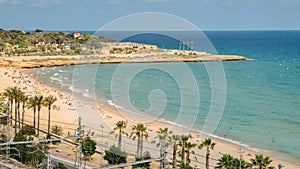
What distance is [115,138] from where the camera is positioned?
30.2 m

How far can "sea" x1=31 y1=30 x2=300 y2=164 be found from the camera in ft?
112

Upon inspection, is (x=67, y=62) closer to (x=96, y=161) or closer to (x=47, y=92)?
(x=47, y=92)

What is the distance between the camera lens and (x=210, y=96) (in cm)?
5316

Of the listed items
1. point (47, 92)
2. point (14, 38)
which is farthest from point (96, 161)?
point (14, 38)

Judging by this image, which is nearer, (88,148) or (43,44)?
(88,148)

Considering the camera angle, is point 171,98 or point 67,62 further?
point 67,62

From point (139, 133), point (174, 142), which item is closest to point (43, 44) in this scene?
point (139, 133)

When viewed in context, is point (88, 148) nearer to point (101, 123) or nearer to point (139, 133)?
point (139, 133)

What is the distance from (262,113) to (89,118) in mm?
17662

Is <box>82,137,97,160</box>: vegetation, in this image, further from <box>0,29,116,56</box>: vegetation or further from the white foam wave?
<box>0,29,116,56</box>: vegetation

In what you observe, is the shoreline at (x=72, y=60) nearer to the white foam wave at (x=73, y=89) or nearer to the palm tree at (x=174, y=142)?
the white foam wave at (x=73, y=89)

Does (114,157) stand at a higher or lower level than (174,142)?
lower

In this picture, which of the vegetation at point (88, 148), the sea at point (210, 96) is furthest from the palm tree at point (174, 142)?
the sea at point (210, 96)

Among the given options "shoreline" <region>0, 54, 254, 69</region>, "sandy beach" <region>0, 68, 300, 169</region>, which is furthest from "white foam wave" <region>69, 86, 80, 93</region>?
"shoreline" <region>0, 54, 254, 69</region>
